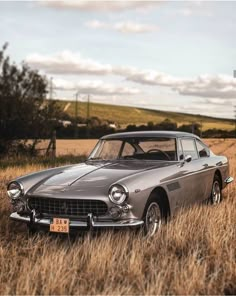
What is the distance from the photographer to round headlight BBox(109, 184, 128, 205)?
5305 millimetres

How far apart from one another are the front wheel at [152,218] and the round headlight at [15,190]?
5.22ft

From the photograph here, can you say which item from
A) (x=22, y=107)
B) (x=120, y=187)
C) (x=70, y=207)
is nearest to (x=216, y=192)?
(x=120, y=187)

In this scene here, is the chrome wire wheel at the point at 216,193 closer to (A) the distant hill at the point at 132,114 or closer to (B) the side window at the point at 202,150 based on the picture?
(B) the side window at the point at 202,150

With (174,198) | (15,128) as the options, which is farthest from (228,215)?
(15,128)

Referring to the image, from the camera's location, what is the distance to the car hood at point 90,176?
557cm

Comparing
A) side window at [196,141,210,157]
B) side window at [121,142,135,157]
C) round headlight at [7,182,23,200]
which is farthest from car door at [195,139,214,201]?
round headlight at [7,182,23,200]

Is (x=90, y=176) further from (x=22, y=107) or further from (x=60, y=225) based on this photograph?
(x=22, y=107)

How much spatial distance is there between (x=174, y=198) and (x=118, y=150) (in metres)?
1.32

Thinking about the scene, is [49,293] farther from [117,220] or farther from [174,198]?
[174,198]

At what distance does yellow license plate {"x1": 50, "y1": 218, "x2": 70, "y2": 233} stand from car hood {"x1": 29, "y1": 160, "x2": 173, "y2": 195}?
364 millimetres

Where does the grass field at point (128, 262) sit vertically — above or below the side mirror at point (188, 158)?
below

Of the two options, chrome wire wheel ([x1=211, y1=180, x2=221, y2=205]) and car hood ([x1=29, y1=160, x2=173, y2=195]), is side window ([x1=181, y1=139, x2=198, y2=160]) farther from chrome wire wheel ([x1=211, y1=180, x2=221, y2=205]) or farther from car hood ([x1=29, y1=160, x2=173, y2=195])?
chrome wire wheel ([x1=211, y1=180, x2=221, y2=205])

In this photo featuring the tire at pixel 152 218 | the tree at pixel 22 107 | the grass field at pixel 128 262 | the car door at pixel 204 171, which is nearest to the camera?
the grass field at pixel 128 262

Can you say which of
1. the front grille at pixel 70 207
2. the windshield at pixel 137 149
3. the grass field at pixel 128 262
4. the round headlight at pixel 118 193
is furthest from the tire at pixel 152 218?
the windshield at pixel 137 149
